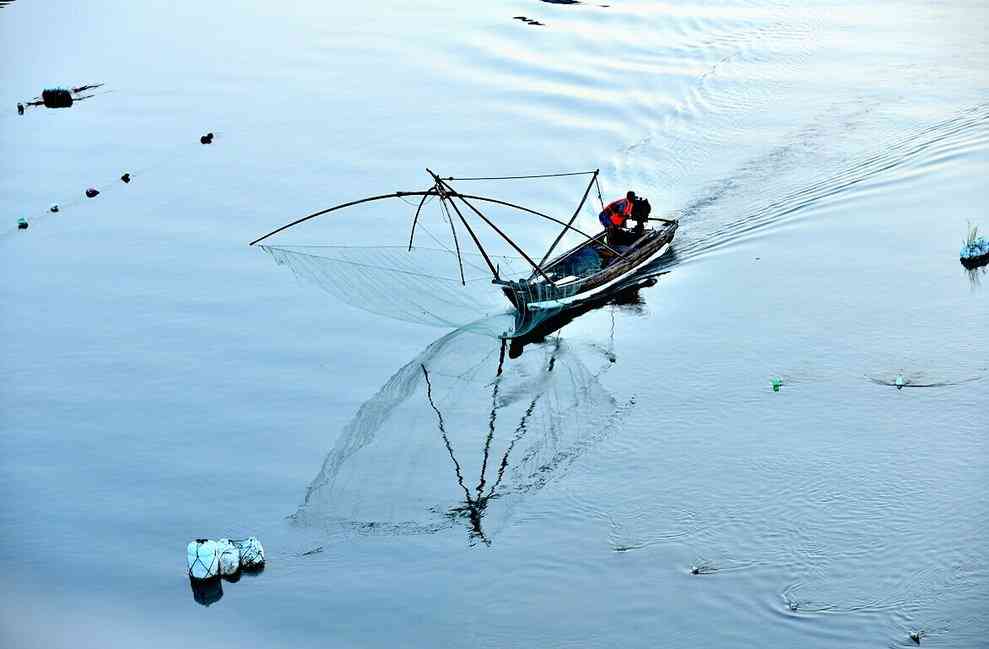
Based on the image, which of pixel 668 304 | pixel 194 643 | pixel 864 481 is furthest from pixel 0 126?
pixel 864 481

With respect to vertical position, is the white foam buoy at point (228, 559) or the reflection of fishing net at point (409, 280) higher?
the reflection of fishing net at point (409, 280)

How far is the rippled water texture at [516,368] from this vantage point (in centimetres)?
1180

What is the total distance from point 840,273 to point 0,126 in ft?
57.9

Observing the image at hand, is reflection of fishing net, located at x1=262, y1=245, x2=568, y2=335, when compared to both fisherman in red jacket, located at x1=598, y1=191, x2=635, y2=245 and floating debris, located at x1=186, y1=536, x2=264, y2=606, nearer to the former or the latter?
fisherman in red jacket, located at x1=598, y1=191, x2=635, y2=245

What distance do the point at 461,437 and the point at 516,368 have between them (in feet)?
7.09

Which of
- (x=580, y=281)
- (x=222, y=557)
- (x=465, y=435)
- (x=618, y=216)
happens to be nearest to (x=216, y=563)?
(x=222, y=557)

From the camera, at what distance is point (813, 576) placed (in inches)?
466

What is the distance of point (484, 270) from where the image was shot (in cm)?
1872

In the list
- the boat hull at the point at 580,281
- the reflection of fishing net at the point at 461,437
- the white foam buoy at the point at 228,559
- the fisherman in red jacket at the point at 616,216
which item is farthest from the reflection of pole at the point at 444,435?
the fisherman in red jacket at the point at 616,216

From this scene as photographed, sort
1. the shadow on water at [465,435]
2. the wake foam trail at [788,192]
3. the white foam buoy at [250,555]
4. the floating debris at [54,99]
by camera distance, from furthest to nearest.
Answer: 1. the floating debris at [54,99]
2. the wake foam trail at [788,192]
3. the shadow on water at [465,435]
4. the white foam buoy at [250,555]

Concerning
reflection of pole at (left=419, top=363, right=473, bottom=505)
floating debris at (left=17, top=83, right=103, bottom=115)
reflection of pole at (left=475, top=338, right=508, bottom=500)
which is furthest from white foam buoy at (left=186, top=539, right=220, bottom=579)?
floating debris at (left=17, top=83, right=103, bottom=115)

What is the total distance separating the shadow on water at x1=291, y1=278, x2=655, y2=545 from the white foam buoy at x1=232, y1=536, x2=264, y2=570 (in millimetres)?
861

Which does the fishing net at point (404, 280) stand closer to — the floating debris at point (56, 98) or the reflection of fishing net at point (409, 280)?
the reflection of fishing net at point (409, 280)

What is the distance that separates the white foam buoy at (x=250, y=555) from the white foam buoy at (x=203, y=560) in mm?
299
